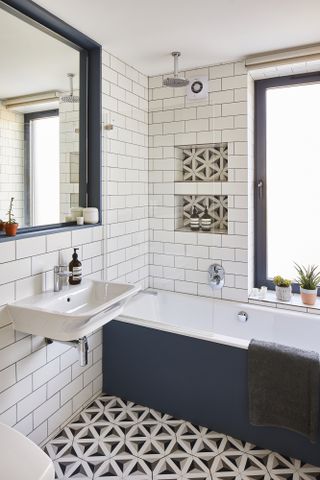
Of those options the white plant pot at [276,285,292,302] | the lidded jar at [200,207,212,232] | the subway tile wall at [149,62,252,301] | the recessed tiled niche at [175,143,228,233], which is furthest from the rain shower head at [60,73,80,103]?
the white plant pot at [276,285,292,302]

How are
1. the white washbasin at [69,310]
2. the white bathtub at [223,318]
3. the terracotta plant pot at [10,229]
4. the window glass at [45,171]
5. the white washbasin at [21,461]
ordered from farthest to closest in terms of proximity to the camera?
the white bathtub at [223,318] < the window glass at [45,171] < the terracotta plant pot at [10,229] < the white washbasin at [69,310] < the white washbasin at [21,461]

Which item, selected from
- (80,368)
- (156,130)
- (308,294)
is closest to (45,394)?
(80,368)

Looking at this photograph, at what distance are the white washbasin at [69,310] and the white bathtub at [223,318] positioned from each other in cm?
42

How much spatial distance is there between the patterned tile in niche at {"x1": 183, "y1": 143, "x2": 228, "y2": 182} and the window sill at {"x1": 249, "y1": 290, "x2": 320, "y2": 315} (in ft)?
3.41

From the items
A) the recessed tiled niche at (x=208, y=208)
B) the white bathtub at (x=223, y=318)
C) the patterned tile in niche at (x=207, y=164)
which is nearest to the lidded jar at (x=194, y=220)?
the recessed tiled niche at (x=208, y=208)

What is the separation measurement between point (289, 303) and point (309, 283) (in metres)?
0.23

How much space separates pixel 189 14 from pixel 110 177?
122cm

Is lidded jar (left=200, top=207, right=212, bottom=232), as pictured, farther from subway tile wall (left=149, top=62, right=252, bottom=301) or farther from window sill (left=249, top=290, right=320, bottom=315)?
window sill (left=249, top=290, right=320, bottom=315)

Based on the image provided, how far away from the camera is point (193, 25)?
2311mm

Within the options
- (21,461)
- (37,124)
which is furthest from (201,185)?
(21,461)

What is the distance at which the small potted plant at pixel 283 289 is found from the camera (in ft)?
9.47

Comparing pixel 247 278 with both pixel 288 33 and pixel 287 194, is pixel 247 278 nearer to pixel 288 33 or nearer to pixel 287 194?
pixel 287 194

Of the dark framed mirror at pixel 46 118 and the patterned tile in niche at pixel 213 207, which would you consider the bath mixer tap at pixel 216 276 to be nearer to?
the patterned tile in niche at pixel 213 207

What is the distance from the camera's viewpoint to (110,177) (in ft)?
9.12
